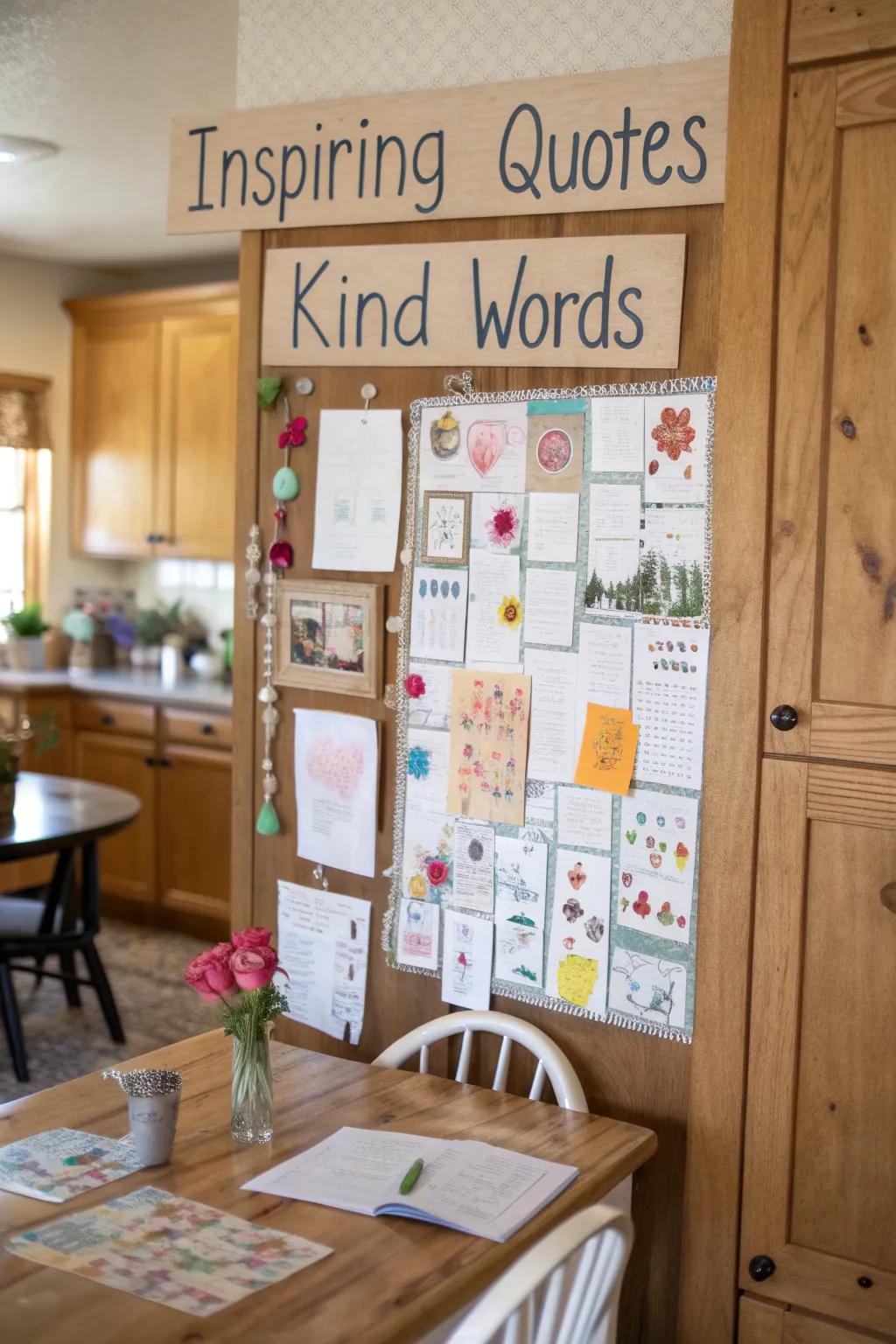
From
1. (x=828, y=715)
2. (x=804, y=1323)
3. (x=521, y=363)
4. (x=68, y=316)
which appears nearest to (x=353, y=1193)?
(x=804, y=1323)

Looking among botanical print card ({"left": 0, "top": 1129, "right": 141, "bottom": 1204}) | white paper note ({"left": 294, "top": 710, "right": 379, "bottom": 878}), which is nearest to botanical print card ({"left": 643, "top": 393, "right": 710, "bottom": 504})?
white paper note ({"left": 294, "top": 710, "right": 379, "bottom": 878})

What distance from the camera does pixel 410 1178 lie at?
1584 millimetres

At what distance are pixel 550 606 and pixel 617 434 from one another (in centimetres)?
27

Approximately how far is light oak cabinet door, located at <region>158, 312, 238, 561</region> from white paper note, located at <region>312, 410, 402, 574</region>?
304 centimetres

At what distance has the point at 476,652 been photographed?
206 centimetres

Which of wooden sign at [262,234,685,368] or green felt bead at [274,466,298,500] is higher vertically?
wooden sign at [262,234,685,368]

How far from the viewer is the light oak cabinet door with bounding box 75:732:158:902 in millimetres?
5266

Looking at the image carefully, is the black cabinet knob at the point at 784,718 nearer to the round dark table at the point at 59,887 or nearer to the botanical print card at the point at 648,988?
the botanical print card at the point at 648,988

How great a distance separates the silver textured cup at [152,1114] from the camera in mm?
1633

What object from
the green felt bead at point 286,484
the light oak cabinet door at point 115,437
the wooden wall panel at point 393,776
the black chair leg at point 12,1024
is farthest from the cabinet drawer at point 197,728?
the green felt bead at point 286,484

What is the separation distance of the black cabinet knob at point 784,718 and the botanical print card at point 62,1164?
95 centimetres

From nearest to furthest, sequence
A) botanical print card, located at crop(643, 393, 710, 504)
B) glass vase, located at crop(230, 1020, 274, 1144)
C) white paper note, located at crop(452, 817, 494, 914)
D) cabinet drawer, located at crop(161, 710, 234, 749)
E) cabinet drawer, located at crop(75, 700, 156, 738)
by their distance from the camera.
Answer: glass vase, located at crop(230, 1020, 274, 1144) < botanical print card, located at crop(643, 393, 710, 504) < white paper note, located at crop(452, 817, 494, 914) < cabinet drawer, located at crop(161, 710, 234, 749) < cabinet drawer, located at crop(75, 700, 156, 738)

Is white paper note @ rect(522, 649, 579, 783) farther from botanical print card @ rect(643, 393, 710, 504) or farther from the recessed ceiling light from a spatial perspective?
the recessed ceiling light

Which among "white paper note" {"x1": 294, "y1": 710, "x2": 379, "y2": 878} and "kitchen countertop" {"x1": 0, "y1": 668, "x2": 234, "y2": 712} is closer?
"white paper note" {"x1": 294, "y1": 710, "x2": 379, "y2": 878}
